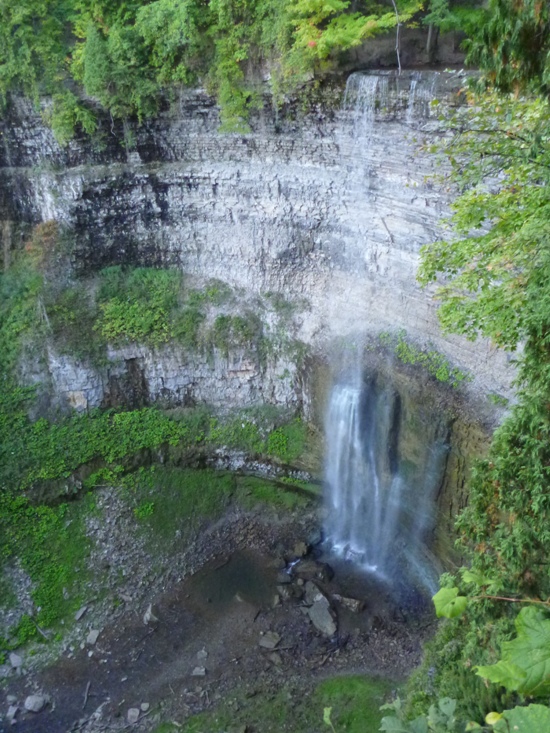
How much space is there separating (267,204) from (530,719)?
1324 centimetres

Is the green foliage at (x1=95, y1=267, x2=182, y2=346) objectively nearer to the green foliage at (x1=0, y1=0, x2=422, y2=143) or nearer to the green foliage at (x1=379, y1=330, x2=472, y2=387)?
the green foliage at (x1=0, y1=0, x2=422, y2=143)

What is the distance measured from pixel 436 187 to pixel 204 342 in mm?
7387

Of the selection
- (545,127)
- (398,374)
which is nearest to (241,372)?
(398,374)

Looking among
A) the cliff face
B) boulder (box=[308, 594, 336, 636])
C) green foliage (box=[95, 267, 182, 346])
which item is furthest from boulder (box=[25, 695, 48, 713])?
green foliage (box=[95, 267, 182, 346])

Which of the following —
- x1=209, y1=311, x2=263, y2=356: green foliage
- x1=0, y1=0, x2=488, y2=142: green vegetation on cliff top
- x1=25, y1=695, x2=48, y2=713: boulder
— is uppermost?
x1=0, y1=0, x2=488, y2=142: green vegetation on cliff top

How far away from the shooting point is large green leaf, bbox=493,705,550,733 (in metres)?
2.69

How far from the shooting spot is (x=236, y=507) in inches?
573

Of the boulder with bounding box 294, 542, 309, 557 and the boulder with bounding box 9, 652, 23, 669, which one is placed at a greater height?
the boulder with bounding box 294, 542, 309, 557

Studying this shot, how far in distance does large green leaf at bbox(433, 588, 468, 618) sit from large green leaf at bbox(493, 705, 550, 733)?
4.44 feet

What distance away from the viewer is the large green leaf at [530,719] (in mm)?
2693

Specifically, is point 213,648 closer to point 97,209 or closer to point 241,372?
point 241,372

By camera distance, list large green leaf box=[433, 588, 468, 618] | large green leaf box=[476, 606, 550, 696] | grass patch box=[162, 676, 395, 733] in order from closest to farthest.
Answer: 1. large green leaf box=[476, 606, 550, 696]
2. large green leaf box=[433, 588, 468, 618]
3. grass patch box=[162, 676, 395, 733]

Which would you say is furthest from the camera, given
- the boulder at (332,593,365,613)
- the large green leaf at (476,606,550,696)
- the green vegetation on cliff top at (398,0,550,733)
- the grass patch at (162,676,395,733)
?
the boulder at (332,593,365,613)

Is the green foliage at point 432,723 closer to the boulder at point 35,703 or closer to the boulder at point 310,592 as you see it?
the boulder at point 310,592
